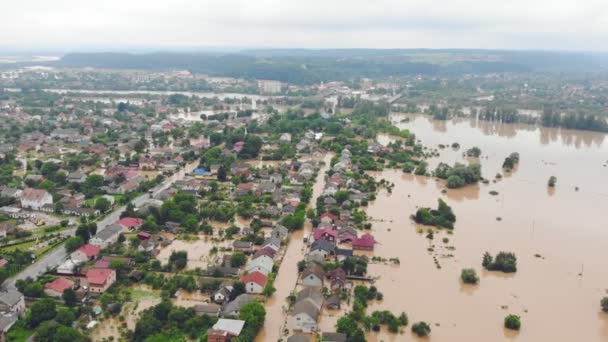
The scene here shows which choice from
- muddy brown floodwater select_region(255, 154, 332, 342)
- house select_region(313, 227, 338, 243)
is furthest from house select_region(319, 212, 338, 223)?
house select_region(313, 227, 338, 243)

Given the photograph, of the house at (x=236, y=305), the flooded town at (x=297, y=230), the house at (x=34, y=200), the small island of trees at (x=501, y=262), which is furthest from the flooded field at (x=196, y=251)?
the small island of trees at (x=501, y=262)

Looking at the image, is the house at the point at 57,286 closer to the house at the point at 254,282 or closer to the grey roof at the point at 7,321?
the grey roof at the point at 7,321

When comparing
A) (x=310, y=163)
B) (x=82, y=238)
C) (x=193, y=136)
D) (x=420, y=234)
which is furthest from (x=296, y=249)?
(x=193, y=136)

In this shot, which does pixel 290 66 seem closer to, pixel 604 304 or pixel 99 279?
pixel 99 279

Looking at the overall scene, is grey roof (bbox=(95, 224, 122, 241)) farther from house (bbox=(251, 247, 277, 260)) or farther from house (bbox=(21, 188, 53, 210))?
house (bbox=(251, 247, 277, 260))

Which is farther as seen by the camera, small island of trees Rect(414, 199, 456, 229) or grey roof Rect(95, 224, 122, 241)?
small island of trees Rect(414, 199, 456, 229)

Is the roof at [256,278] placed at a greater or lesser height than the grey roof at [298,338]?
greater

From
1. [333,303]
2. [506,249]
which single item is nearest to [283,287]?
[333,303]
